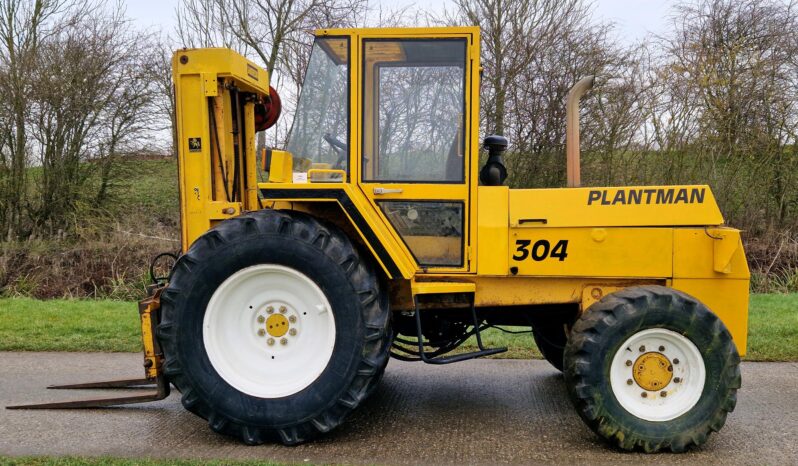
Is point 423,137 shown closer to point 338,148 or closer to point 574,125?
point 338,148

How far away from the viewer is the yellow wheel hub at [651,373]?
13.4 feet

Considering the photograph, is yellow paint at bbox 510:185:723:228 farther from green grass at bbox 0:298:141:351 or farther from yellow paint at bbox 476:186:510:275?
green grass at bbox 0:298:141:351

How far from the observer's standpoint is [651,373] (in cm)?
407

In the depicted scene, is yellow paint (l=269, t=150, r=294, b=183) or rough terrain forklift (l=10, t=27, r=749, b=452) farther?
yellow paint (l=269, t=150, r=294, b=183)

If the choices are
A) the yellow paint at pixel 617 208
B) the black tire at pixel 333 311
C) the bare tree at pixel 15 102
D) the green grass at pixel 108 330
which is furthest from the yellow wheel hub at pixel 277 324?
the bare tree at pixel 15 102

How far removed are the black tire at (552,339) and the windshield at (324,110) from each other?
6.22ft

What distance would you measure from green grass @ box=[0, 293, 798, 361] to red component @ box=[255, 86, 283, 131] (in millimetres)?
2732

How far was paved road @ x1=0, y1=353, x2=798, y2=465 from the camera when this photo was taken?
3885 mm

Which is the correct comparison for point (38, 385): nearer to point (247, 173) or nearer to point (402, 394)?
point (247, 173)

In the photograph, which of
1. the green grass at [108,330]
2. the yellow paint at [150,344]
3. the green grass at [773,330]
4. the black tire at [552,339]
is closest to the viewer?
the yellow paint at [150,344]

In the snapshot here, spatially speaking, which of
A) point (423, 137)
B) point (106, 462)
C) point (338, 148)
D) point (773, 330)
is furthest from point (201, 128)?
point (773, 330)

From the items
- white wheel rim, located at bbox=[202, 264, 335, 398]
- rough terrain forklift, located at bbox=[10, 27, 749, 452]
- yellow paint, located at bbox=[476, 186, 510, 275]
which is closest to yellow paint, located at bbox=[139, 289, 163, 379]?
rough terrain forklift, located at bbox=[10, 27, 749, 452]

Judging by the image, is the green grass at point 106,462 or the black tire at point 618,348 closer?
the green grass at point 106,462

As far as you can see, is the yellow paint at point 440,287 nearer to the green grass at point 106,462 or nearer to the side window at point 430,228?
the side window at point 430,228
